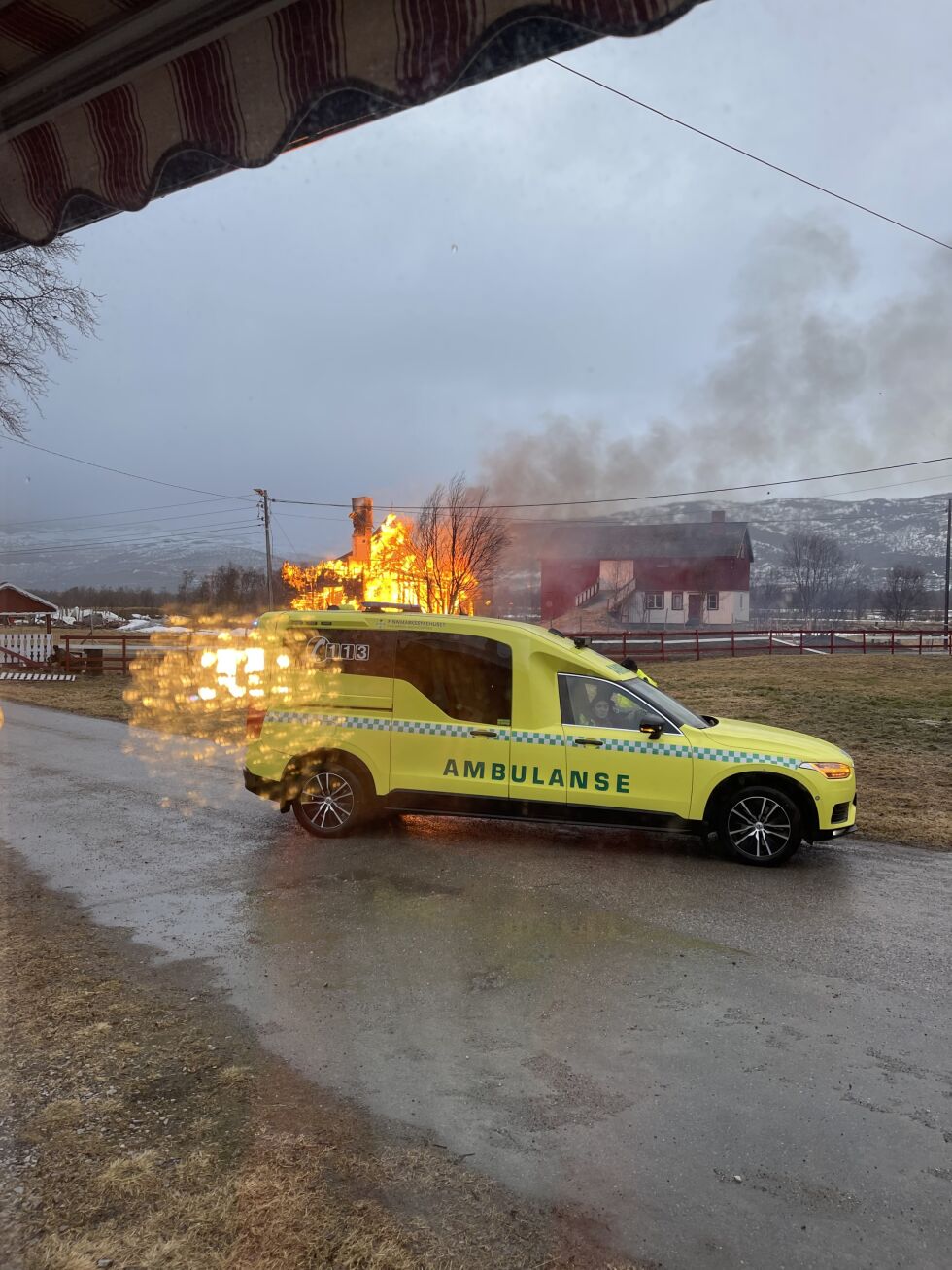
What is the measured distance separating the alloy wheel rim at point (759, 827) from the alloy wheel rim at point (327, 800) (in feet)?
10.1

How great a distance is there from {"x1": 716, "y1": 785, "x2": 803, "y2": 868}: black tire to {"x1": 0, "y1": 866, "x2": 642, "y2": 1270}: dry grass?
3.91 metres

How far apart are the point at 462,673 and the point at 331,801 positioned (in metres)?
1.57

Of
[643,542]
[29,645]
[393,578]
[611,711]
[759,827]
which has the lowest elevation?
[759,827]

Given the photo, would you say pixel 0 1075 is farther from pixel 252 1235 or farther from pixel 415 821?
pixel 415 821

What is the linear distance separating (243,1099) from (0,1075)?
1.06 meters

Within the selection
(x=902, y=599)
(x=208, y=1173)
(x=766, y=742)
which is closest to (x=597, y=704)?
(x=766, y=742)

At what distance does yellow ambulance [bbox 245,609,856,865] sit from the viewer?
6.11m

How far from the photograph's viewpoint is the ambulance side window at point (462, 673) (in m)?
6.46

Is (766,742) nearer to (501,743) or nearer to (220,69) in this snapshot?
(501,743)

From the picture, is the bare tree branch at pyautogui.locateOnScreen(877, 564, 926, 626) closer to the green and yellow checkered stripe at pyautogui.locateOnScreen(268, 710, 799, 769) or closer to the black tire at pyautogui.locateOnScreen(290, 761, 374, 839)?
the green and yellow checkered stripe at pyautogui.locateOnScreen(268, 710, 799, 769)

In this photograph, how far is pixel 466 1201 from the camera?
8.46 feet

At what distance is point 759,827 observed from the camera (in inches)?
240

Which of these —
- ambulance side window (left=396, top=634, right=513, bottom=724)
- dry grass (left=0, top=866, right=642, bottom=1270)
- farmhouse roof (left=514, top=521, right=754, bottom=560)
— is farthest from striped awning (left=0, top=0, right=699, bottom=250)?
farmhouse roof (left=514, top=521, right=754, bottom=560)

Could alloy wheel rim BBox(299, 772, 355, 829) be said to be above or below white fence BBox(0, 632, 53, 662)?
below
